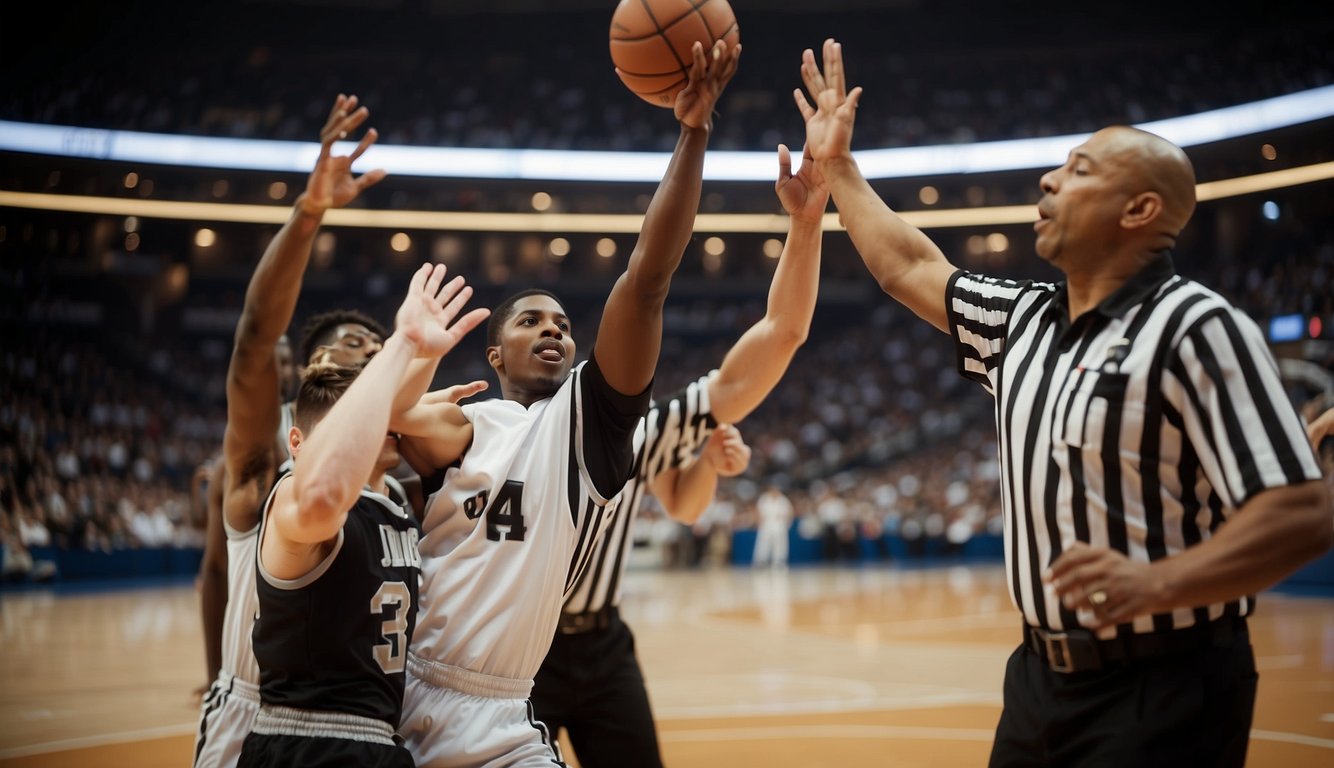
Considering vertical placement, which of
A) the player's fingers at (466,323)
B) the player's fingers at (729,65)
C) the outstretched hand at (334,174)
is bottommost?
the player's fingers at (466,323)

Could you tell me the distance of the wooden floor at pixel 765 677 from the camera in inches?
262

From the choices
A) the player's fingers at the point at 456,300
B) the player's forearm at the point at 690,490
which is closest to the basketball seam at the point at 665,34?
the player's fingers at the point at 456,300

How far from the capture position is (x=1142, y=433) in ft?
8.14

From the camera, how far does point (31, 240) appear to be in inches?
1072

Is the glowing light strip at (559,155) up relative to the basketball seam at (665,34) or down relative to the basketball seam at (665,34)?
up

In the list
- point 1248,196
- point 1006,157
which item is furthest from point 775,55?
point 1248,196

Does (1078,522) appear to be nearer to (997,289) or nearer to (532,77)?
(997,289)

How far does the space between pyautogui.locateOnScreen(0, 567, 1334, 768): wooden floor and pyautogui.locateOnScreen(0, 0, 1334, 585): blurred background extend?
7905 millimetres

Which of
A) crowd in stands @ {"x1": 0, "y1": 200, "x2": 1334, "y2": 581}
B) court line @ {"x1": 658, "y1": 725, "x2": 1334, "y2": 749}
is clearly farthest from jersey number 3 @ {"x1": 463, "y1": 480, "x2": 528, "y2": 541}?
crowd in stands @ {"x1": 0, "y1": 200, "x2": 1334, "y2": 581}

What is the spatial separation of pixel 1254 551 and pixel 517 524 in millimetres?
1753

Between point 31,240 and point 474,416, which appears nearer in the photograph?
point 474,416

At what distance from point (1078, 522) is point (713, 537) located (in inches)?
825

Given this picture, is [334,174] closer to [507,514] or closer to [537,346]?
[537,346]

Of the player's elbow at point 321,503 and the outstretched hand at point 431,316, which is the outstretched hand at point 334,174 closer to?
the outstretched hand at point 431,316
